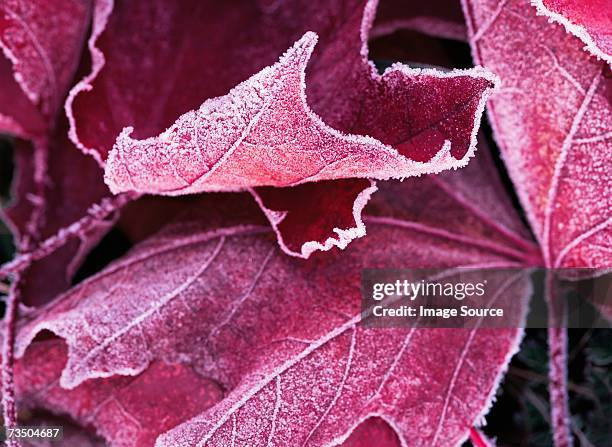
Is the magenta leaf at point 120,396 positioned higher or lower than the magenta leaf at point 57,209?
lower

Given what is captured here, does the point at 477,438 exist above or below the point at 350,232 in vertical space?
Result: below

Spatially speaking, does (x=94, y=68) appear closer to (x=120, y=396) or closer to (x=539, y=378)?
(x=120, y=396)

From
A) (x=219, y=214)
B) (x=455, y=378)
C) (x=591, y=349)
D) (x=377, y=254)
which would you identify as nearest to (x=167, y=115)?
(x=219, y=214)

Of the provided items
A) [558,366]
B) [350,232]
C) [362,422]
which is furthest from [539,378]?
[350,232]

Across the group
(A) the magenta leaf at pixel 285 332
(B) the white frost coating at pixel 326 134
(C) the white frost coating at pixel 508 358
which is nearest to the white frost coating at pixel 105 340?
(A) the magenta leaf at pixel 285 332

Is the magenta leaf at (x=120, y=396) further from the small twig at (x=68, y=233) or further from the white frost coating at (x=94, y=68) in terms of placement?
the white frost coating at (x=94, y=68)

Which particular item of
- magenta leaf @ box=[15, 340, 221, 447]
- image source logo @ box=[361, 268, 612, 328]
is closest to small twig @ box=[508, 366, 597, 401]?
image source logo @ box=[361, 268, 612, 328]

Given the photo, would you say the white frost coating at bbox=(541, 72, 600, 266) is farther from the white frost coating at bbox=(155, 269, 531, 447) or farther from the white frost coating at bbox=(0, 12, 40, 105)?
the white frost coating at bbox=(0, 12, 40, 105)

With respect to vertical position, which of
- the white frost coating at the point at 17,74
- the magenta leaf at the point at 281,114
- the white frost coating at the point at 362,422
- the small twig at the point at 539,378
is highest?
the white frost coating at the point at 17,74
